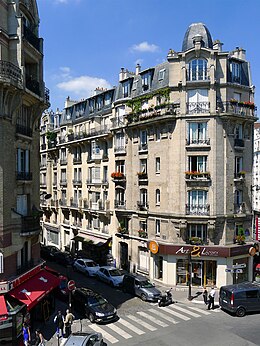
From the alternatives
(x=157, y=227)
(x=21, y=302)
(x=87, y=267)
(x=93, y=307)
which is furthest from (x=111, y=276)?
(x=21, y=302)

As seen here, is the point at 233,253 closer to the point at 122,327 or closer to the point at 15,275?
the point at 122,327

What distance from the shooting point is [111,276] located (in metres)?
32.4

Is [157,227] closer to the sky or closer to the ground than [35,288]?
closer to the sky

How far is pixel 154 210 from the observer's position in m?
34.4

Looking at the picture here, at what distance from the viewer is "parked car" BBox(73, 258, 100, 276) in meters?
35.6

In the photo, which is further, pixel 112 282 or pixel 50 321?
pixel 112 282

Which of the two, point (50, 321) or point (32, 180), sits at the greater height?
point (32, 180)

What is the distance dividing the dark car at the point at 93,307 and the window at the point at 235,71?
22.7 m

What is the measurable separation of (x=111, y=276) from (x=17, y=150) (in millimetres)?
15849

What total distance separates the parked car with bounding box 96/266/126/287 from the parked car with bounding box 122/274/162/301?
1224mm

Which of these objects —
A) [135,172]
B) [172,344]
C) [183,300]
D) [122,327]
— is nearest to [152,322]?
[122,327]

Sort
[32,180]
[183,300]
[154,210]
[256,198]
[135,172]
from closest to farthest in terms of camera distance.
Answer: [32,180]
[183,300]
[154,210]
[135,172]
[256,198]

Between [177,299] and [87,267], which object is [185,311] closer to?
[177,299]

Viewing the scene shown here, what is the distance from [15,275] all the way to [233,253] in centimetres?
1898
